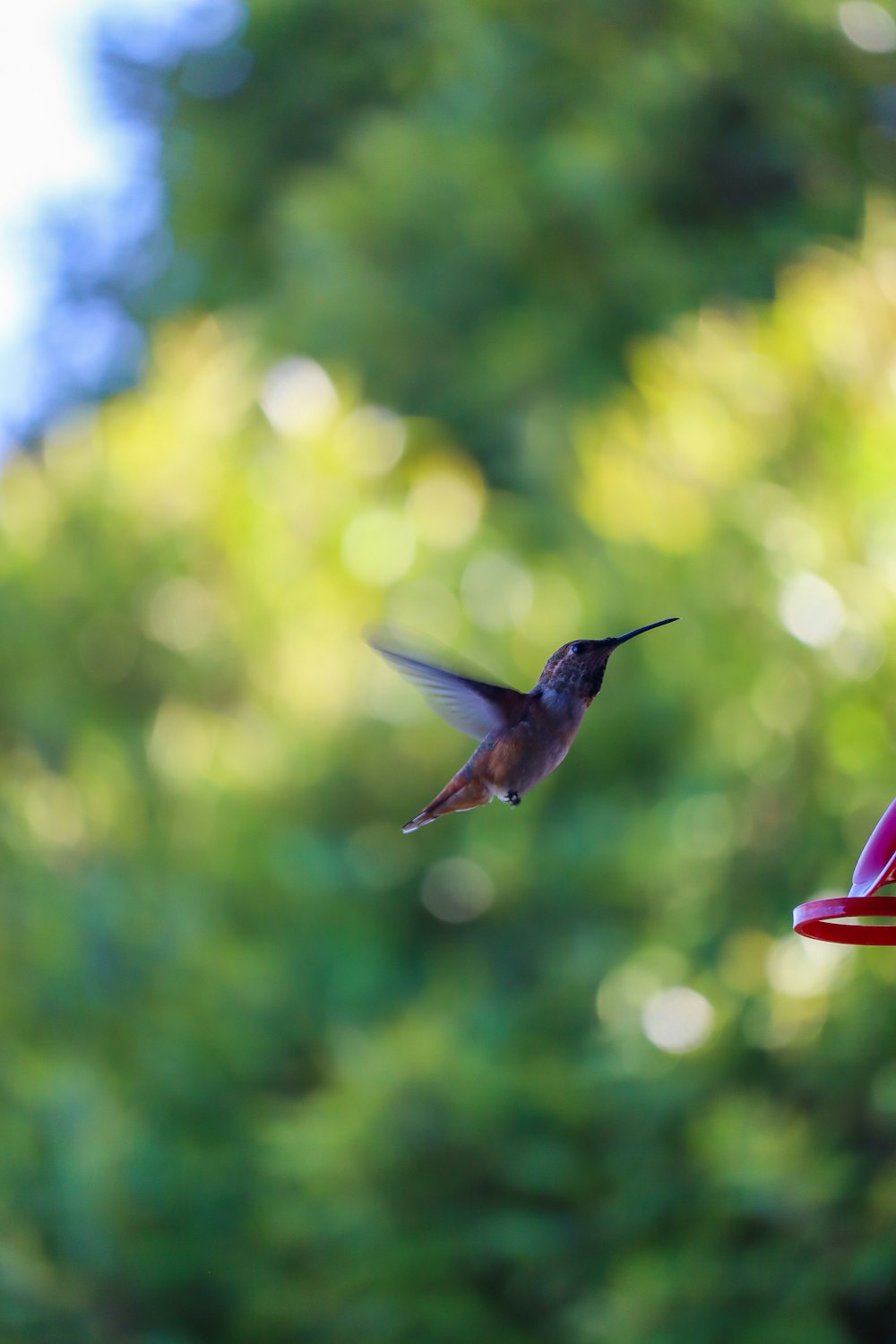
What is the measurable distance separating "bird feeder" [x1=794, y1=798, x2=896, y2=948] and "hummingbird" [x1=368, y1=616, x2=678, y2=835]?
367 millimetres

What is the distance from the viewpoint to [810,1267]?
3793mm

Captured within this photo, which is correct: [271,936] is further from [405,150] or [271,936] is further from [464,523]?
[405,150]

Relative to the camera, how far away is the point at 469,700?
208 centimetres

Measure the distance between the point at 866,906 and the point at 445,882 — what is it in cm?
363

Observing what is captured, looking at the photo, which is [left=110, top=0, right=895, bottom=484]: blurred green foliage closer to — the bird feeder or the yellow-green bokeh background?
the yellow-green bokeh background

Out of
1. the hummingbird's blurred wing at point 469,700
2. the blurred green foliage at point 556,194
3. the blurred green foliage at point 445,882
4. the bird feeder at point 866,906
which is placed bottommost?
the bird feeder at point 866,906

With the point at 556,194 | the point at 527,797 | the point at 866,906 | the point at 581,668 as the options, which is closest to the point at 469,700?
the point at 581,668

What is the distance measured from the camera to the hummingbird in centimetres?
191

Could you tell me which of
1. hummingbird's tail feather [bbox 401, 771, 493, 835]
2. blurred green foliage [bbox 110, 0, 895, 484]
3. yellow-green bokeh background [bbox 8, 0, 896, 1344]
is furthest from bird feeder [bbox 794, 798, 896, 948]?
blurred green foliage [bbox 110, 0, 895, 484]

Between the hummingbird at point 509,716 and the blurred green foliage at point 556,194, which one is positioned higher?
the blurred green foliage at point 556,194

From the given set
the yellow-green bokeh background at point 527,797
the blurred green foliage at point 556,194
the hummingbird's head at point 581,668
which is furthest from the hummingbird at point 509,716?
the blurred green foliage at point 556,194

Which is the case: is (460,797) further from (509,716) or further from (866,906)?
(866,906)

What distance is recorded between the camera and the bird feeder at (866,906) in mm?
1495

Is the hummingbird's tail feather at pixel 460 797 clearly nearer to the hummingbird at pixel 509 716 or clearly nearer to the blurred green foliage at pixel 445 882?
the hummingbird at pixel 509 716
